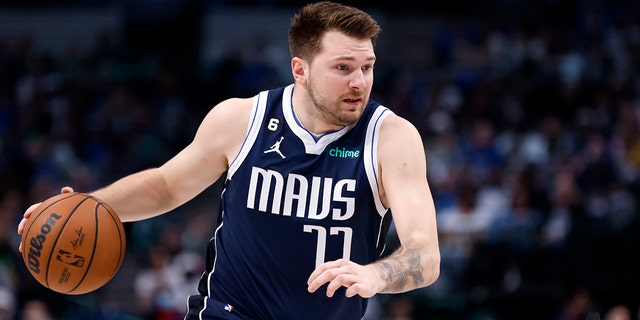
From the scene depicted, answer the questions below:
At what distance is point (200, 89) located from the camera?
17.4 meters

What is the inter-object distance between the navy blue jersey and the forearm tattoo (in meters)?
0.57

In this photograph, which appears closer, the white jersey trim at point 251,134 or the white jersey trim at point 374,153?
the white jersey trim at point 374,153

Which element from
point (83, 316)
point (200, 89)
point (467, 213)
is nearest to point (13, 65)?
point (200, 89)

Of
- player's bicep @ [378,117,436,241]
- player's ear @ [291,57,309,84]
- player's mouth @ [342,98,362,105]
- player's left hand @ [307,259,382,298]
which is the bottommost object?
player's left hand @ [307,259,382,298]

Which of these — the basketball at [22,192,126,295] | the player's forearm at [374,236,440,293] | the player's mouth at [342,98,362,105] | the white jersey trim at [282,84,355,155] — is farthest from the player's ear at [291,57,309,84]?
the basketball at [22,192,126,295]

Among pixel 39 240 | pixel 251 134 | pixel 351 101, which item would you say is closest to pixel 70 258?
pixel 39 240

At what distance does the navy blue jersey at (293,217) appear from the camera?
4.98 m

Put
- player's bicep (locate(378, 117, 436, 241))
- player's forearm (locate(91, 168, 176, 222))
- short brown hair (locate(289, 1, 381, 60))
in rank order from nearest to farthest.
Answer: player's bicep (locate(378, 117, 436, 241)), short brown hair (locate(289, 1, 381, 60)), player's forearm (locate(91, 168, 176, 222))

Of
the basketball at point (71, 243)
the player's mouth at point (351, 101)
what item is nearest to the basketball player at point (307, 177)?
the player's mouth at point (351, 101)

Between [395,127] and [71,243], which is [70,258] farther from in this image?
[395,127]

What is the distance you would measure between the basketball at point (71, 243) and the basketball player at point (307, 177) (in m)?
0.17

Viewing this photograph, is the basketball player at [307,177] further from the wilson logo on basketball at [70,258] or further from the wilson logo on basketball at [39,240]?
the wilson logo on basketball at [70,258]

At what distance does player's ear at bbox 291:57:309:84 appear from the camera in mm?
5117

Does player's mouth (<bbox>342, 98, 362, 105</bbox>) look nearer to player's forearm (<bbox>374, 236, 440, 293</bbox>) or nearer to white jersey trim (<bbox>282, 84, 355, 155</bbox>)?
white jersey trim (<bbox>282, 84, 355, 155</bbox>)
